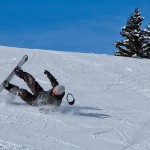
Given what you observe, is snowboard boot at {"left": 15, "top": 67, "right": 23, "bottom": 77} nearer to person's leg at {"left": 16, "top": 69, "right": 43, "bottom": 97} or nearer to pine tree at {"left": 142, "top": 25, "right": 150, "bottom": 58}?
person's leg at {"left": 16, "top": 69, "right": 43, "bottom": 97}

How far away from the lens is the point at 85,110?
1023cm

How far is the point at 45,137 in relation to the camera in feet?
23.4

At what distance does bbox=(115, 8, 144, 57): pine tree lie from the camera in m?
40.0

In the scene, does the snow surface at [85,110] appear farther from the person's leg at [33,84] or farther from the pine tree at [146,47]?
the pine tree at [146,47]

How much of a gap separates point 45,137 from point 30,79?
11.1 feet

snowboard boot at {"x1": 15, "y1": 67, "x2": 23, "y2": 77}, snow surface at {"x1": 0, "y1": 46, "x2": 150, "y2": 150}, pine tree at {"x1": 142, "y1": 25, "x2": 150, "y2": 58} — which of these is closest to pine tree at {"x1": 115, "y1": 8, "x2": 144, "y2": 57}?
pine tree at {"x1": 142, "y1": 25, "x2": 150, "y2": 58}

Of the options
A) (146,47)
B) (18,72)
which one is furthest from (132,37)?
(18,72)

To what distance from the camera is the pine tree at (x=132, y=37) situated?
40.0 meters

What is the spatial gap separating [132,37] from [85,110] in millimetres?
30820

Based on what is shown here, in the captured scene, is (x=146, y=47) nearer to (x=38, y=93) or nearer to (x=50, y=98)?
(x=38, y=93)

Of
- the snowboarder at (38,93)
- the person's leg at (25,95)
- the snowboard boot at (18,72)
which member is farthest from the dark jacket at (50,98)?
the snowboard boot at (18,72)

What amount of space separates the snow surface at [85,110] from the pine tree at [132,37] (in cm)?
2189

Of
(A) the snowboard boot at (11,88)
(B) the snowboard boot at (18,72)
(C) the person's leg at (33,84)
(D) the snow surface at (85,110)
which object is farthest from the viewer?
(B) the snowboard boot at (18,72)

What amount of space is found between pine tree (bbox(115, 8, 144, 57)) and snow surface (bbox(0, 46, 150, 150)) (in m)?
21.9
